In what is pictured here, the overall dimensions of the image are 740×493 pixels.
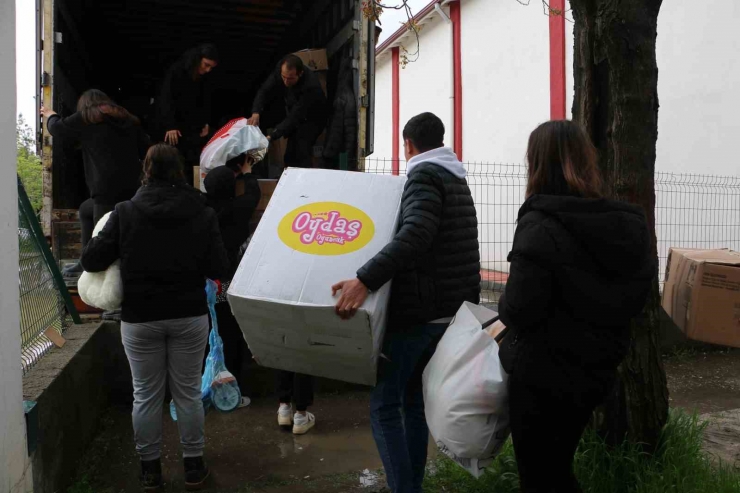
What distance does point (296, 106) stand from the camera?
517cm

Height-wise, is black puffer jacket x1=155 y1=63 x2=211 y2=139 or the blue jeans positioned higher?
black puffer jacket x1=155 y1=63 x2=211 y2=139

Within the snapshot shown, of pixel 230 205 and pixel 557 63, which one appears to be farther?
pixel 557 63

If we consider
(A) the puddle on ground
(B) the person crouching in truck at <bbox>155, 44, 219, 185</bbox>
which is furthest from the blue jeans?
(B) the person crouching in truck at <bbox>155, 44, 219, 185</bbox>

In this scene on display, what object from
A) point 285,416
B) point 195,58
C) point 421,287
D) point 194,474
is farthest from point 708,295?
point 195,58

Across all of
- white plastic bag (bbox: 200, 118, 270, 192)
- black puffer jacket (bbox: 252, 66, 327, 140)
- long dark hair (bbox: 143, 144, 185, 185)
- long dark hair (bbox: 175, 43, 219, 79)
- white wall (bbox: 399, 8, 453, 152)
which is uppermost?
white wall (bbox: 399, 8, 453, 152)

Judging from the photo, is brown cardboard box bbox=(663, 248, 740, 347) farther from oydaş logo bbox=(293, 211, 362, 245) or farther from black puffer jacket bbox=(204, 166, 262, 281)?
oydaş logo bbox=(293, 211, 362, 245)

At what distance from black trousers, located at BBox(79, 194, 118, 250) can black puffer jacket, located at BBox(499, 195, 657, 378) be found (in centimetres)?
323

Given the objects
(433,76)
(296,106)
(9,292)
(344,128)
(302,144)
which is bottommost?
(9,292)

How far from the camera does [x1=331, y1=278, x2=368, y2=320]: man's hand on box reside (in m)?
2.12

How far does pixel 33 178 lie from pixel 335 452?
744 inches

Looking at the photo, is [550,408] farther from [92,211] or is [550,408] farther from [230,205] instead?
[92,211]

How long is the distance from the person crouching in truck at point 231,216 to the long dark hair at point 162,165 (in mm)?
819

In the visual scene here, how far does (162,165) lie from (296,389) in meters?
1.55

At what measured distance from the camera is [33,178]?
1900 cm
